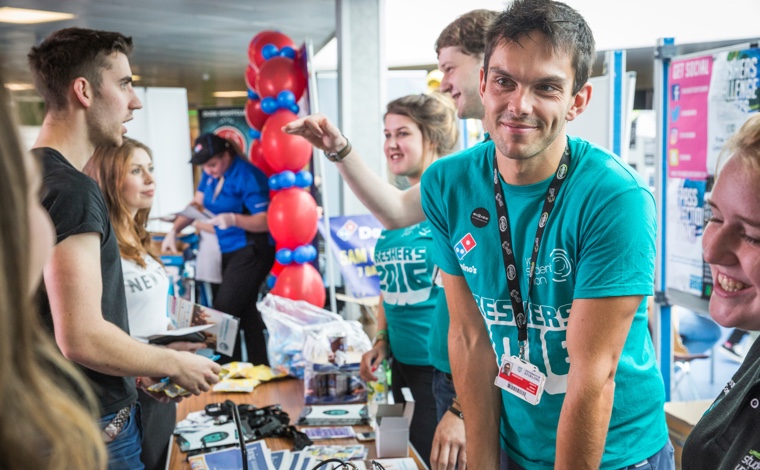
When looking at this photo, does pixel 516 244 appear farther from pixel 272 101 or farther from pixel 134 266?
pixel 272 101

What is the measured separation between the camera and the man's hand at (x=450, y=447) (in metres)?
1.76

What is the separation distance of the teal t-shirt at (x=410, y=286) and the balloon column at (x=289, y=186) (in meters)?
1.67

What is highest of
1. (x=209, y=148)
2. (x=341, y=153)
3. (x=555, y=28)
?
(x=555, y=28)

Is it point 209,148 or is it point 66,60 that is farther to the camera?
point 209,148

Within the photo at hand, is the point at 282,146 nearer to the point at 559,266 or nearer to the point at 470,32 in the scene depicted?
the point at 470,32

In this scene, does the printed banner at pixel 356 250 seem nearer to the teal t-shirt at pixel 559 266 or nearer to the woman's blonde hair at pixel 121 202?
the woman's blonde hair at pixel 121 202

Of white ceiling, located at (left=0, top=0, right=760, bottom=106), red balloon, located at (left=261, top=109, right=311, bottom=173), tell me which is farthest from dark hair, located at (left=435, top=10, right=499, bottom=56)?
white ceiling, located at (left=0, top=0, right=760, bottom=106)

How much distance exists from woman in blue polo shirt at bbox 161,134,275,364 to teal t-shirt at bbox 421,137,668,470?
3.21 m

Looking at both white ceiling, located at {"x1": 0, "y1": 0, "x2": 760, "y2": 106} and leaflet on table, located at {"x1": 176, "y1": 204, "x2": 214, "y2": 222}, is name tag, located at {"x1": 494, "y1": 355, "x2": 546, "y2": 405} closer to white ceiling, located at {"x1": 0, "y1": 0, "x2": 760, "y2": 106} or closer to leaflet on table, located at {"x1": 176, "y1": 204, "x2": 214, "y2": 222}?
leaflet on table, located at {"x1": 176, "y1": 204, "x2": 214, "y2": 222}

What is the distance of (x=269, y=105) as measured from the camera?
4.13 meters

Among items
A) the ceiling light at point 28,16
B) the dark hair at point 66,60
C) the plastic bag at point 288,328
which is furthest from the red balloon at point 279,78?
the ceiling light at point 28,16

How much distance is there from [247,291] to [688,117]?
307cm

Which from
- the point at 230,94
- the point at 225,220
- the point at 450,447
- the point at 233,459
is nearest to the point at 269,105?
the point at 225,220

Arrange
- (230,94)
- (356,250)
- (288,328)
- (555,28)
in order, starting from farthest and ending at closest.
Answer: (230,94) → (356,250) → (288,328) → (555,28)
